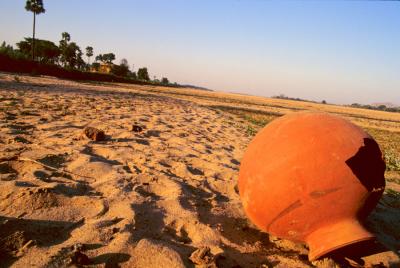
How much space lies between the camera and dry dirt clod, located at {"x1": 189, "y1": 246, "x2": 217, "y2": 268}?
2223 millimetres

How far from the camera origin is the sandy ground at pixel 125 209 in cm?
226

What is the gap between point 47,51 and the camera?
69.6 m

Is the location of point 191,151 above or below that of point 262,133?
below

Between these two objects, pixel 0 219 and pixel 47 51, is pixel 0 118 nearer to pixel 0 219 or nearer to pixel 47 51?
pixel 0 219

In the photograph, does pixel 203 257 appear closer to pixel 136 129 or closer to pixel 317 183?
pixel 317 183

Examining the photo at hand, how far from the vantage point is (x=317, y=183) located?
92.2 inches

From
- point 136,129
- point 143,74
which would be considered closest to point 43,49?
point 143,74

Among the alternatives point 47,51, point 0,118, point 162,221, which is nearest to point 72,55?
point 47,51

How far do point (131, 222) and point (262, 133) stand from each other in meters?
1.47

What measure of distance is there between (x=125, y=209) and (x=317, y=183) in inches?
69.7

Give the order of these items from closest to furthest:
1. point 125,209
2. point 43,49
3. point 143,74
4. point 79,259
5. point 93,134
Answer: point 79,259 < point 125,209 < point 93,134 < point 43,49 < point 143,74

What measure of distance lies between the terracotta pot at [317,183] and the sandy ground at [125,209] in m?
0.30

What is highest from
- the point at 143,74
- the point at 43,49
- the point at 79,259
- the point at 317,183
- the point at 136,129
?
the point at 43,49

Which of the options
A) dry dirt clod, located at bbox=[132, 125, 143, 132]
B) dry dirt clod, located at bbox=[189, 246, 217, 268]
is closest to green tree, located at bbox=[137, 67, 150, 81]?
dry dirt clod, located at bbox=[132, 125, 143, 132]
